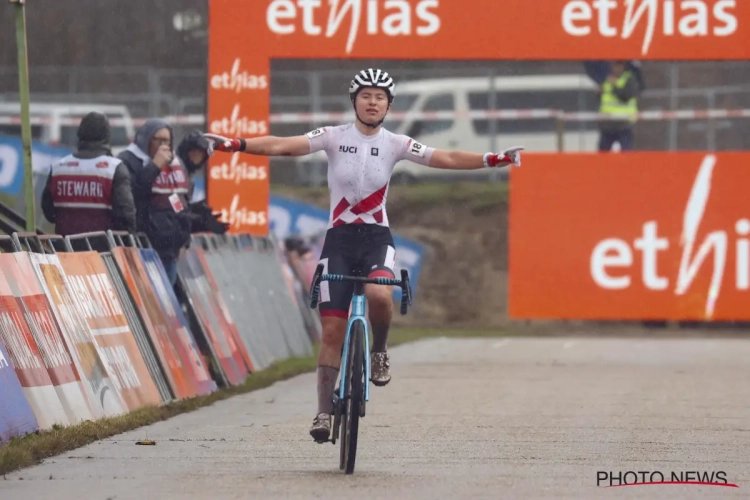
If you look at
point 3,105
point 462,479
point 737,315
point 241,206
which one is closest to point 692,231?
point 737,315

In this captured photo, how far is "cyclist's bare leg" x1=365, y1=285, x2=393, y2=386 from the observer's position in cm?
962

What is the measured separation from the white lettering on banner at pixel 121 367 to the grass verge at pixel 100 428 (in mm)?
204

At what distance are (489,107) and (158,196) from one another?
60.6ft

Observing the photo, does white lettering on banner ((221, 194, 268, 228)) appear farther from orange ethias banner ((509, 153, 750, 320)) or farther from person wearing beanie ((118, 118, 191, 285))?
person wearing beanie ((118, 118, 191, 285))

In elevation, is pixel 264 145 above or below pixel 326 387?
above

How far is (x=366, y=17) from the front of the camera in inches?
778

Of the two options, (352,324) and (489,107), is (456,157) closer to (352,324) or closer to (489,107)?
(352,324)

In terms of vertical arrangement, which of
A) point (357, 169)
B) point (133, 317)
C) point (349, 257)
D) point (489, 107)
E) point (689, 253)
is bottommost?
point (689, 253)

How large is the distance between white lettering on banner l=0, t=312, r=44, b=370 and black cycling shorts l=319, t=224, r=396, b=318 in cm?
173

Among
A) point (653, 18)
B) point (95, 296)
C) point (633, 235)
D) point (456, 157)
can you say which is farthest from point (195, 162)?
point (633, 235)

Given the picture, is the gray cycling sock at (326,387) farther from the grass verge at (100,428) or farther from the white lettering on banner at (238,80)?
the white lettering on banner at (238,80)

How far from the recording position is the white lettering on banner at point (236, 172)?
2034cm

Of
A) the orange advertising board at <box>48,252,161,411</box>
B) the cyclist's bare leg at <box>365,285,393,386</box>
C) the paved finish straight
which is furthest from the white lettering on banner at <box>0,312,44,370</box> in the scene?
the cyclist's bare leg at <box>365,285,393,386</box>

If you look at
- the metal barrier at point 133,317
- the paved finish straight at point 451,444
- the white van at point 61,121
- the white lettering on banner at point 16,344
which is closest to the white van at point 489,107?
the white van at point 61,121
